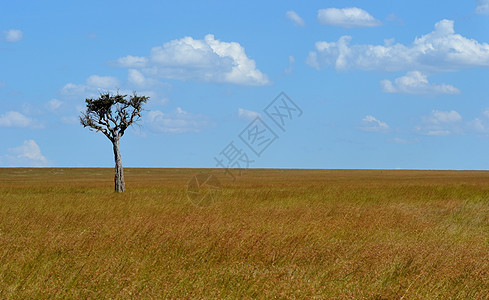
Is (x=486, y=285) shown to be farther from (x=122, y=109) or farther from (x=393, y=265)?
(x=122, y=109)

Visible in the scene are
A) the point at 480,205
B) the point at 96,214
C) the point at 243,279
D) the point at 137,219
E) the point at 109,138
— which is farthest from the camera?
the point at 109,138

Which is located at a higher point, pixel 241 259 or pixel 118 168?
pixel 118 168

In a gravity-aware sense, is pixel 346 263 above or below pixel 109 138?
below

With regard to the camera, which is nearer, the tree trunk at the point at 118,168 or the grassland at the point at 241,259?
the grassland at the point at 241,259

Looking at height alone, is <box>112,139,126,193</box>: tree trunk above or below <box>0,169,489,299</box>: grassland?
above

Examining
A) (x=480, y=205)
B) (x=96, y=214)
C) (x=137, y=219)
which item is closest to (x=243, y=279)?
(x=137, y=219)

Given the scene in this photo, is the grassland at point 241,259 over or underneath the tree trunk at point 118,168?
underneath

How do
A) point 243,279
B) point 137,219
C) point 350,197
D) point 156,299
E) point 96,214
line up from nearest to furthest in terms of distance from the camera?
point 156,299, point 243,279, point 137,219, point 96,214, point 350,197

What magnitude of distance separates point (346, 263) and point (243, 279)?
196cm

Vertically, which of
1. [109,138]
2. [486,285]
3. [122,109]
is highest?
[122,109]

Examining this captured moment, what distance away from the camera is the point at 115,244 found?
9.50 m

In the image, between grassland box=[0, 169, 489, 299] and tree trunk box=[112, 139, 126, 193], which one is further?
tree trunk box=[112, 139, 126, 193]

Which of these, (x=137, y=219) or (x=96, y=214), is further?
(x=96, y=214)

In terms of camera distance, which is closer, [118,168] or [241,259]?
[241,259]
